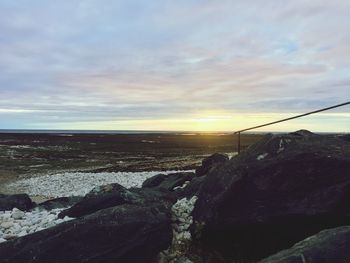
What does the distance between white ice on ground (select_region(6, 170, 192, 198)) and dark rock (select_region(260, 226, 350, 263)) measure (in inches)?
876

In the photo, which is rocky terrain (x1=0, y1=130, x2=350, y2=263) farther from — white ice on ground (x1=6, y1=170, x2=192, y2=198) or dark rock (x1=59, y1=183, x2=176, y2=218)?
white ice on ground (x1=6, y1=170, x2=192, y2=198)

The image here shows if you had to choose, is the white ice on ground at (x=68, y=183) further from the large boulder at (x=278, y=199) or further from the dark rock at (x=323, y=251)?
the dark rock at (x=323, y=251)

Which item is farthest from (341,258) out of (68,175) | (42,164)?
(42,164)

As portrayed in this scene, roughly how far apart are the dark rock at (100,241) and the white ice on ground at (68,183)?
740 inches

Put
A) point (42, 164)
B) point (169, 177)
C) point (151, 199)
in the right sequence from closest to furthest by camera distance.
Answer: point (151, 199) → point (169, 177) → point (42, 164)

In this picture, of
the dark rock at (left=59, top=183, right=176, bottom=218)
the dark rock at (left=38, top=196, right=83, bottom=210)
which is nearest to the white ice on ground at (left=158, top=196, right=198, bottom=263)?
the dark rock at (left=59, top=183, right=176, bottom=218)

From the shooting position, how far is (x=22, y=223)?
11.4m

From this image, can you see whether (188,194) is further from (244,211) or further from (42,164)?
(42,164)

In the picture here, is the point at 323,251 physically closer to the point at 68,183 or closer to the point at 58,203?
the point at 58,203

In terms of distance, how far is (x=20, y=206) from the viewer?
15.8m

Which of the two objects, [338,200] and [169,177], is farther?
[169,177]

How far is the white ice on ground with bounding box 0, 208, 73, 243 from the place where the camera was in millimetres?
10383

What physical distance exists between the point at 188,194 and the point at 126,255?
507cm

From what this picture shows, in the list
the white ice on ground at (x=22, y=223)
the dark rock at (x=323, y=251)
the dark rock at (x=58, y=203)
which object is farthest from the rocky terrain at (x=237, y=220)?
the dark rock at (x=58, y=203)
